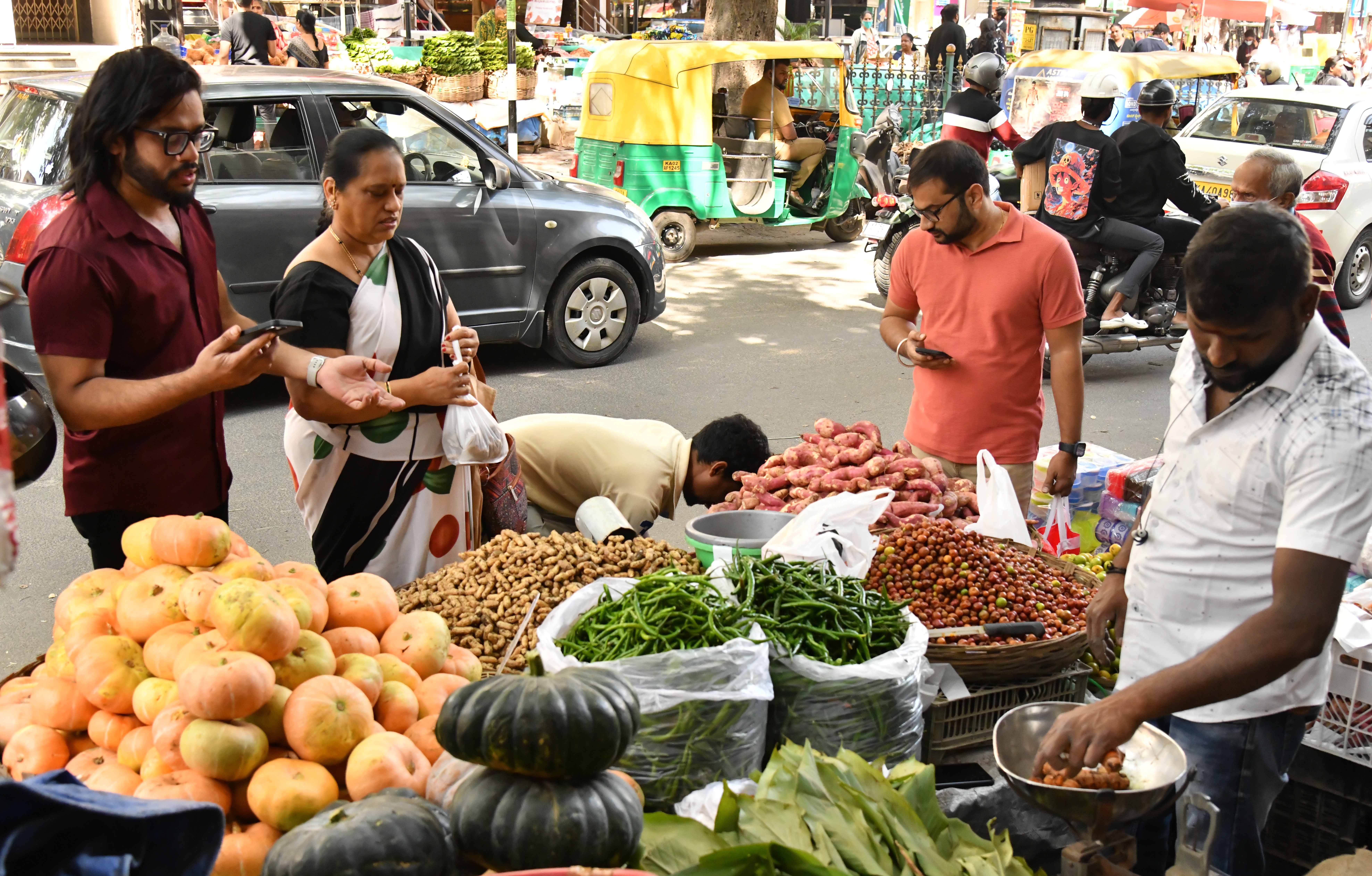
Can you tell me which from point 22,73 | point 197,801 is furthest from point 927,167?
point 22,73

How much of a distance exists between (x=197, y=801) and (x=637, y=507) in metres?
2.65

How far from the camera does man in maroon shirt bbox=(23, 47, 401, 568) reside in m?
2.84

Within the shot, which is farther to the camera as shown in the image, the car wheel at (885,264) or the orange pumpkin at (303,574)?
the car wheel at (885,264)

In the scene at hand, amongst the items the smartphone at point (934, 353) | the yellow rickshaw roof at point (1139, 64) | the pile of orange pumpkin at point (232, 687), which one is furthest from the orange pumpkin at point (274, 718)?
the yellow rickshaw roof at point (1139, 64)

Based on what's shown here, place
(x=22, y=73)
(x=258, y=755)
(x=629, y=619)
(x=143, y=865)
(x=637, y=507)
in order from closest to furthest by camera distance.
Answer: (x=143, y=865) → (x=258, y=755) → (x=629, y=619) → (x=637, y=507) → (x=22, y=73)

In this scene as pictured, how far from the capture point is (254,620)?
6.80 feet

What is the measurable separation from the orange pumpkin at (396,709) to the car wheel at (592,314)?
20.6 feet

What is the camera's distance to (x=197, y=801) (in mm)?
1537

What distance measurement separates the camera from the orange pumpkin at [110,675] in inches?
85.0

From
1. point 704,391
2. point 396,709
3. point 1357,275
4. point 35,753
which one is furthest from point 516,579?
point 1357,275

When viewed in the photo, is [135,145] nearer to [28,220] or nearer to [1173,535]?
[1173,535]

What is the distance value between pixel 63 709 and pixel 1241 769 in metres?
2.47

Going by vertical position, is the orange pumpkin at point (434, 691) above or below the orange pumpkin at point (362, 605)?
below

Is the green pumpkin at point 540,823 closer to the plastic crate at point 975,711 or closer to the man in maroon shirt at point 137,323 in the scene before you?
the plastic crate at point 975,711
